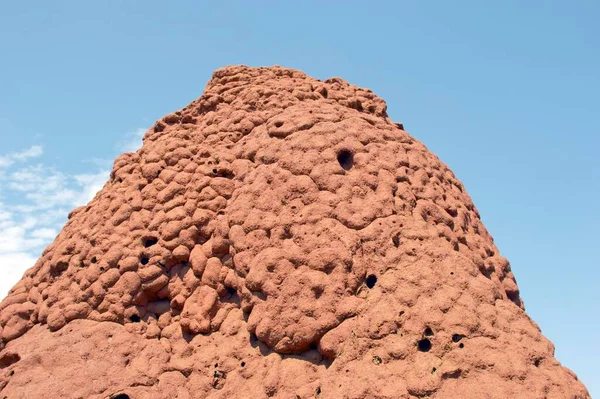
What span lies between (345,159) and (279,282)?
1.71 metres

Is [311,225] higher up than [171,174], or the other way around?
[171,174]

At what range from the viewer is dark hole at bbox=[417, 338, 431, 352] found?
5.98m

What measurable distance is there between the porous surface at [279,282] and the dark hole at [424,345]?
0.09ft

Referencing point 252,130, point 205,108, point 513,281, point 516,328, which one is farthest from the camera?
point 205,108

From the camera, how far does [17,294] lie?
805cm

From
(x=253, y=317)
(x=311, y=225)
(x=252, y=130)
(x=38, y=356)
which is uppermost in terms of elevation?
(x=252, y=130)

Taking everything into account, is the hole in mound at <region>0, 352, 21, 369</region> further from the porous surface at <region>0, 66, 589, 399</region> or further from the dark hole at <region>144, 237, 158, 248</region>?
the dark hole at <region>144, 237, 158, 248</region>

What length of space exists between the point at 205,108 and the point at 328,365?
14.0 feet

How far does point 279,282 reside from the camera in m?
6.54

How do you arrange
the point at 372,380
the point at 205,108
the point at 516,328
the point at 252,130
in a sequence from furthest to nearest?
1. the point at 205,108
2. the point at 252,130
3. the point at 516,328
4. the point at 372,380

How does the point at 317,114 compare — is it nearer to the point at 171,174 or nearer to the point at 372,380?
the point at 171,174

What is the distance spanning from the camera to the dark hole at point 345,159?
7.43m

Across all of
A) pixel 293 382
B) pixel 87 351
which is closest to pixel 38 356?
pixel 87 351

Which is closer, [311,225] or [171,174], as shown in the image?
[311,225]
